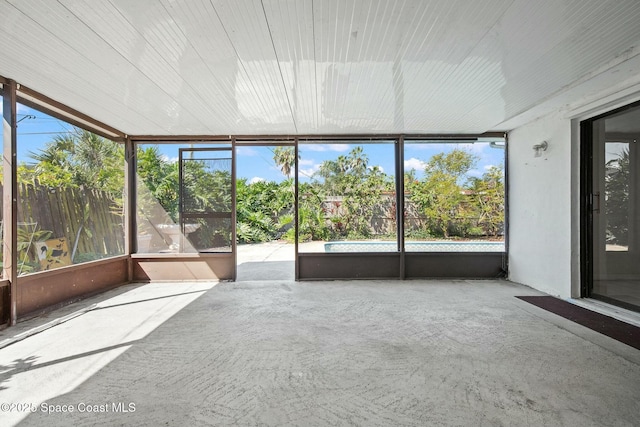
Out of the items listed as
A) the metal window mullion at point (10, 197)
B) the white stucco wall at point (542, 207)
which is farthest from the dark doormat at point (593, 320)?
the metal window mullion at point (10, 197)

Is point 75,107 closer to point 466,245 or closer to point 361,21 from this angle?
point 361,21

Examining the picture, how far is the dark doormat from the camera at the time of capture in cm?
284

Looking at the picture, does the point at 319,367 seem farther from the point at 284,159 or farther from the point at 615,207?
the point at 284,159

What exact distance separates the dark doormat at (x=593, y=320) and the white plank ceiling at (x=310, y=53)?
2.59 m

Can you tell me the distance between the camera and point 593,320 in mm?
3268

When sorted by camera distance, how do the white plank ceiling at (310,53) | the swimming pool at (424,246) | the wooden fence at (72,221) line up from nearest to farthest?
the white plank ceiling at (310,53) → the wooden fence at (72,221) → the swimming pool at (424,246)

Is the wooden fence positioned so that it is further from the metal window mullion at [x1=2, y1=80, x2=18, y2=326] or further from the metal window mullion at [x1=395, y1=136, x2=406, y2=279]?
the metal window mullion at [x1=395, y1=136, x2=406, y2=279]

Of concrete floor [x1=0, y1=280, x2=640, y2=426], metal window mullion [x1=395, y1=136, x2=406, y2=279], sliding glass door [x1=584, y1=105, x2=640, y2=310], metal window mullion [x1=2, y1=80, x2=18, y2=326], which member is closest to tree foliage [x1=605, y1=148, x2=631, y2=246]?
sliding glass door [x1=584, y1=105, x2=640, y2=310]

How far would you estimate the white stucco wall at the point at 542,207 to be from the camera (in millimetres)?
4129

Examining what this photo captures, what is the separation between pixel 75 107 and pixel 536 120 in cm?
664

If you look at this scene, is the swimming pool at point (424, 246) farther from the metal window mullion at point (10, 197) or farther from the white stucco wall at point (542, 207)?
the metal window mullion at point (10, 197)

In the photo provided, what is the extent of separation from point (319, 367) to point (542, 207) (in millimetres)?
4243

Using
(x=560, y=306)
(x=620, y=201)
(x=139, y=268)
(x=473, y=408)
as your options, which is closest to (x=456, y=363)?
(x=473, y=408)

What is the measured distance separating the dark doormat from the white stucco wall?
390 millimetres
